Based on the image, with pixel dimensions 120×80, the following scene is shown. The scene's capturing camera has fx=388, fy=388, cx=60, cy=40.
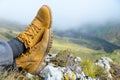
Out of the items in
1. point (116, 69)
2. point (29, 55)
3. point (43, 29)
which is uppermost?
point (43, 29)

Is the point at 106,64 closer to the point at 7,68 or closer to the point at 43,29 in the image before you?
the point at 43,29

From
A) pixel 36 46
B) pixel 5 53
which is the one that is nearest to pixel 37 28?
pixel 36 46

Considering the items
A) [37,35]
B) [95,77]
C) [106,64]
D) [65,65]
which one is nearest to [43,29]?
[37,35]

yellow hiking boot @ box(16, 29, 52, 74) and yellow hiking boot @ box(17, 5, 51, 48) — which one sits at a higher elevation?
yellow hiking boot @ box(17, 5, 51, 48)

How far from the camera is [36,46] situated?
8.84 meters

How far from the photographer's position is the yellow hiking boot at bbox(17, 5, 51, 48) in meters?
8.57

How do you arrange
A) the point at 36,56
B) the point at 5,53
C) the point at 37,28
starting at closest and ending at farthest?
1. the point at 5,53
2. the point at 36,56
3. the point at 37,28

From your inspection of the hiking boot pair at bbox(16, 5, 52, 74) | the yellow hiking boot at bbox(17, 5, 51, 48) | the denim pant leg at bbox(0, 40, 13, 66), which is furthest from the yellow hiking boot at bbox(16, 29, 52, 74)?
the denim pant leg at bbox(0, 40, 13, 66)

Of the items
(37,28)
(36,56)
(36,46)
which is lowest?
(36,56)

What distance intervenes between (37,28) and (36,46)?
1.43 ft

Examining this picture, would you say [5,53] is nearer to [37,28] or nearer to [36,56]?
[36,56]

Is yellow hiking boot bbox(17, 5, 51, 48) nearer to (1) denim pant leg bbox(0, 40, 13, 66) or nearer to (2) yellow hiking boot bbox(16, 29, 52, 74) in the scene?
(2) yellow hiking boot bbox(16, 29, 52, 74)

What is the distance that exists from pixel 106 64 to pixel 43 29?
9.04 ft

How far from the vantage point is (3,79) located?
7230 mm
